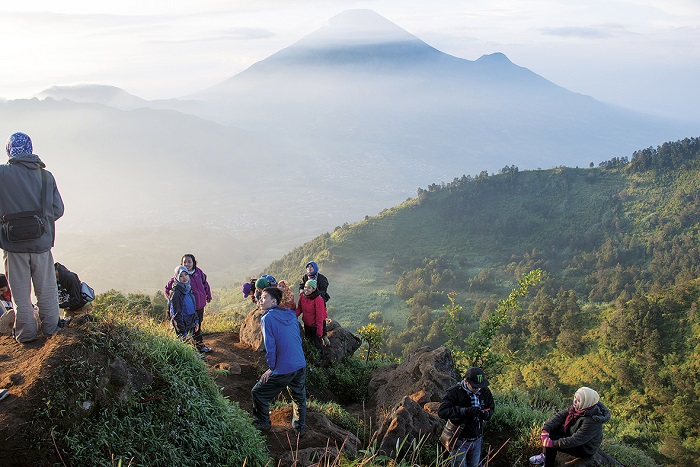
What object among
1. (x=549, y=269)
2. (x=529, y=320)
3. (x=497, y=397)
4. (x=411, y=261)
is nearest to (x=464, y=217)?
(x=411, y=261)

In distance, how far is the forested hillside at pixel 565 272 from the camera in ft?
87.5

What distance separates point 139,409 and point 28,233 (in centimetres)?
189

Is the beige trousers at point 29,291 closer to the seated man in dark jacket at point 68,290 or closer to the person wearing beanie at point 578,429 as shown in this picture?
the seated man in dark jacket at point 68,290

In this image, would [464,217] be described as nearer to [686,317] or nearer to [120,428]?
[686,317]

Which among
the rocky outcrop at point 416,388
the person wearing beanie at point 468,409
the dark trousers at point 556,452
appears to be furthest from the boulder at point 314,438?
the dark trousers at point 556,452

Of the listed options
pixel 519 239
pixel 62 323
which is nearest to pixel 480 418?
pixel 62 323

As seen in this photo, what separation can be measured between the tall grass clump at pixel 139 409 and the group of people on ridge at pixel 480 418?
82.4 inches

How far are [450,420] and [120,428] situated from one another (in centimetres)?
333

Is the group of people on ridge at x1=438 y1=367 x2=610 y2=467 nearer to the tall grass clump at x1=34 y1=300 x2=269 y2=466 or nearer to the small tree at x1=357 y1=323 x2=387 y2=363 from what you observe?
the tall grass clump at x1=34 y1=300 x2=269 y2=466

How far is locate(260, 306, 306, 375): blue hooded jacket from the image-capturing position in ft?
16.6

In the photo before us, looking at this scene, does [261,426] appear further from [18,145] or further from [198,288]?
[18,145]

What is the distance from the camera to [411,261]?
77.9 m

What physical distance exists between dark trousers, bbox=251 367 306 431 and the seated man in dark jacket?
2.39 m

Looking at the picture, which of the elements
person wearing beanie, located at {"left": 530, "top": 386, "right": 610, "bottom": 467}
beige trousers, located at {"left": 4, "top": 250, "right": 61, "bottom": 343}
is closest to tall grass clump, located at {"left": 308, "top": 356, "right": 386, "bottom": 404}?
person wearing beanie, located at {"left": 530, "top": 386, "right": 610, "bottom": 467}
